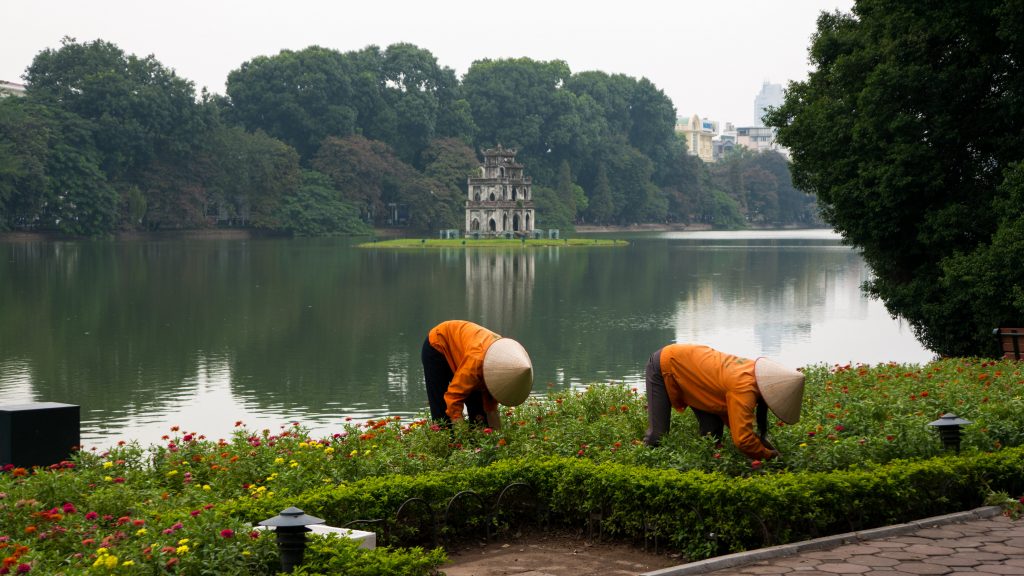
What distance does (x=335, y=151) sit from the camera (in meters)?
90.6

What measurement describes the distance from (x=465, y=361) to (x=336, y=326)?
18.3 m

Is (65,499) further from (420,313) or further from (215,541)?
(420,313)

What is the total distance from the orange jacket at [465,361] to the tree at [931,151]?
9758mm

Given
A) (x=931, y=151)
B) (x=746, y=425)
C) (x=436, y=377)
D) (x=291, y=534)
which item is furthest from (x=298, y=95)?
(x=291, y=534)

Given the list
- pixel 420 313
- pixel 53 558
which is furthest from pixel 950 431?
pixel 420 313

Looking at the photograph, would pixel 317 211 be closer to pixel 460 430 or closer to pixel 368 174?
pixel 368 174

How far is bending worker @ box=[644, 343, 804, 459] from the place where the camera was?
7867 mm

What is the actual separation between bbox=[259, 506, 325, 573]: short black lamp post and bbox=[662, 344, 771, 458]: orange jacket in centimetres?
341

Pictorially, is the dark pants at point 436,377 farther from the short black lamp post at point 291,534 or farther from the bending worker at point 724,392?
the short black lamp post at point 291,534

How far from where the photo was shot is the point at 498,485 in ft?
25.0

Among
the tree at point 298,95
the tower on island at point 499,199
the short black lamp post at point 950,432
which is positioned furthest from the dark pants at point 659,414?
the tree at point 298,95

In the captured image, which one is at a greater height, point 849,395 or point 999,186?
point 999,186

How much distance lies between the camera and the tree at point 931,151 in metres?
17.4

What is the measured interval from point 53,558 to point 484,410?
4.00m
